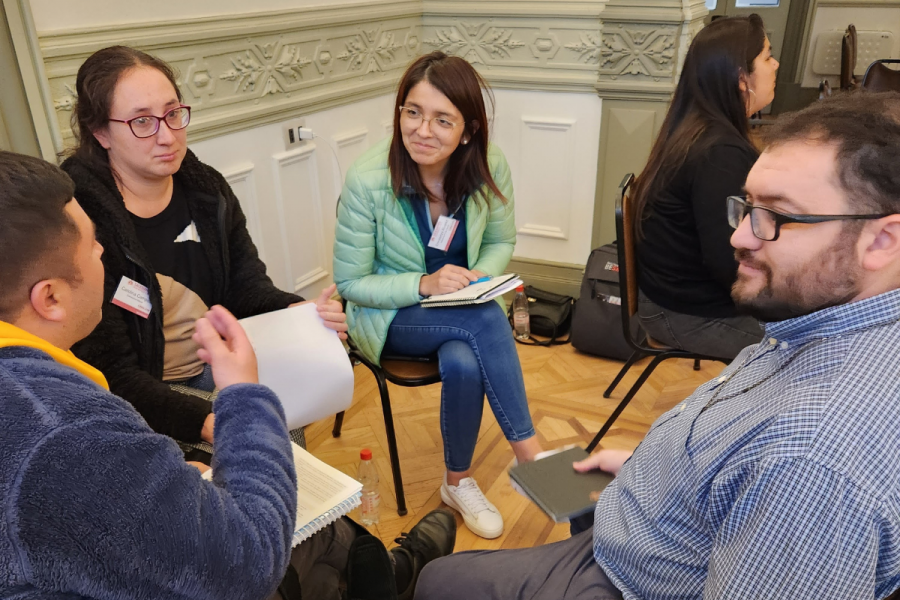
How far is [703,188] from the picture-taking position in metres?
1.89

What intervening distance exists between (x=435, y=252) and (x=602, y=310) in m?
1.10

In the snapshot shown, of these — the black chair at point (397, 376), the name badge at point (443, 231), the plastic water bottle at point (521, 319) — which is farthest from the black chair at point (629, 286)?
the plastic water bottle at point (521, 319)

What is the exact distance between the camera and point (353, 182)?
77.5 inches

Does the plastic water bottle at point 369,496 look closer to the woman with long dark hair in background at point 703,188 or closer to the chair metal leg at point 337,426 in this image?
the chair metal leg at point 337,426

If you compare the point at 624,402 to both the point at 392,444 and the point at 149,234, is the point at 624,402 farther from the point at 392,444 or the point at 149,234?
the point at 149,234

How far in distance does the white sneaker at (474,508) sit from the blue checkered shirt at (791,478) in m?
0.93

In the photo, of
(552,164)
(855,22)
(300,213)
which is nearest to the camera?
(300,213)

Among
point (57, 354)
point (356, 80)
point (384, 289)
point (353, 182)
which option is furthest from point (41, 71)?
point (356, 80)

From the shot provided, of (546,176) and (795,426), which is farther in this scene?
(546,176)

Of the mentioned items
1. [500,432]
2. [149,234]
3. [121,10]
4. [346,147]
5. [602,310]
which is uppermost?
[121,10]

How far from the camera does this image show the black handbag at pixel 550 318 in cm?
314

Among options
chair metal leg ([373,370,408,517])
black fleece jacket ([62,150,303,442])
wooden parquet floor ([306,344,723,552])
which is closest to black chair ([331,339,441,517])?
chair metal leg ([373,370,408,517])

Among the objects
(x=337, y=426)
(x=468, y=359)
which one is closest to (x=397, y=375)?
(x=468, y=359)

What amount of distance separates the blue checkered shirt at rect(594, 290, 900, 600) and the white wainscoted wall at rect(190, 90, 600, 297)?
188cm
